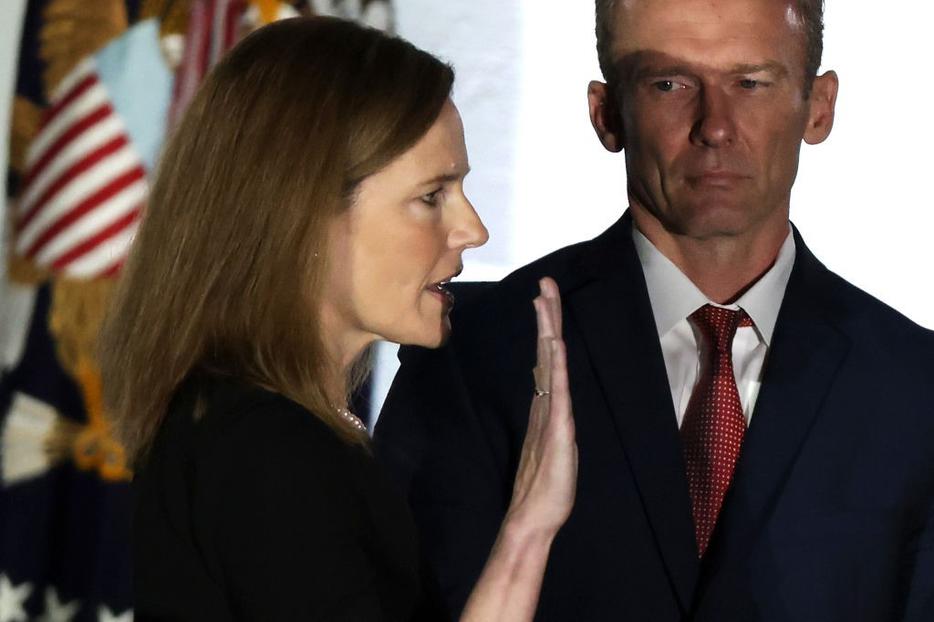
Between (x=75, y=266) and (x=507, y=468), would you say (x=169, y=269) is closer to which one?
(x=507, y=468)

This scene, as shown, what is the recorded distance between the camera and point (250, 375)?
991 mm

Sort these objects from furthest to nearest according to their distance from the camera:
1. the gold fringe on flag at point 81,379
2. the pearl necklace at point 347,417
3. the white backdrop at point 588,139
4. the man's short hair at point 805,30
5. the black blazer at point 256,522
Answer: the gold fringe on flag at point 81,379, the white backdrop at point 588,139, the man's short hair at point 805,30, the pearl necklace at point 347,417, the black blazer at point 256,522

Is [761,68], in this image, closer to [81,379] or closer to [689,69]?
[689,69]

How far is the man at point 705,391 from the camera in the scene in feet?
4.25

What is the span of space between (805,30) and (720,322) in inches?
11.4

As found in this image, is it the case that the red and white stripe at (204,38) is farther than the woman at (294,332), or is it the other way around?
the red and white stripe at (204,38)

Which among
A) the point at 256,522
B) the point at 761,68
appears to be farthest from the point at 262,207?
the point at 761,68

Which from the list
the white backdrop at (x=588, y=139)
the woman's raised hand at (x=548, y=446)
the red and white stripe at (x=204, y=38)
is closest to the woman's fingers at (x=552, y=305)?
the woman's raised hand at (x=548, y=446)

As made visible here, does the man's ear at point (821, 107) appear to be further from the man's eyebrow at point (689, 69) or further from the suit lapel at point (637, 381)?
the suit lapel at point (637, 381)

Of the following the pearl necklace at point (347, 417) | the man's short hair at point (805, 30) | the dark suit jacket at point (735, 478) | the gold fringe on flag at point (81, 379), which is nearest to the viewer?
the pearl necklace at point (347, 417)

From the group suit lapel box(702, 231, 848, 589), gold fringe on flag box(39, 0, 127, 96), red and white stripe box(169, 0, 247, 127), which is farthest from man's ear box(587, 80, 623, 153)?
gold fringe on flag box(39, 0, 127, 96)

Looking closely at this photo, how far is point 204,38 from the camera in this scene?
1.99 m

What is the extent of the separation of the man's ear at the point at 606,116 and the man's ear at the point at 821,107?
182 mm

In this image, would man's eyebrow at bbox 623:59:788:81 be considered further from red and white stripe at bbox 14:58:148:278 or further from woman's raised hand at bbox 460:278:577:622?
red and white stripe at bbox 14:58:148:278
